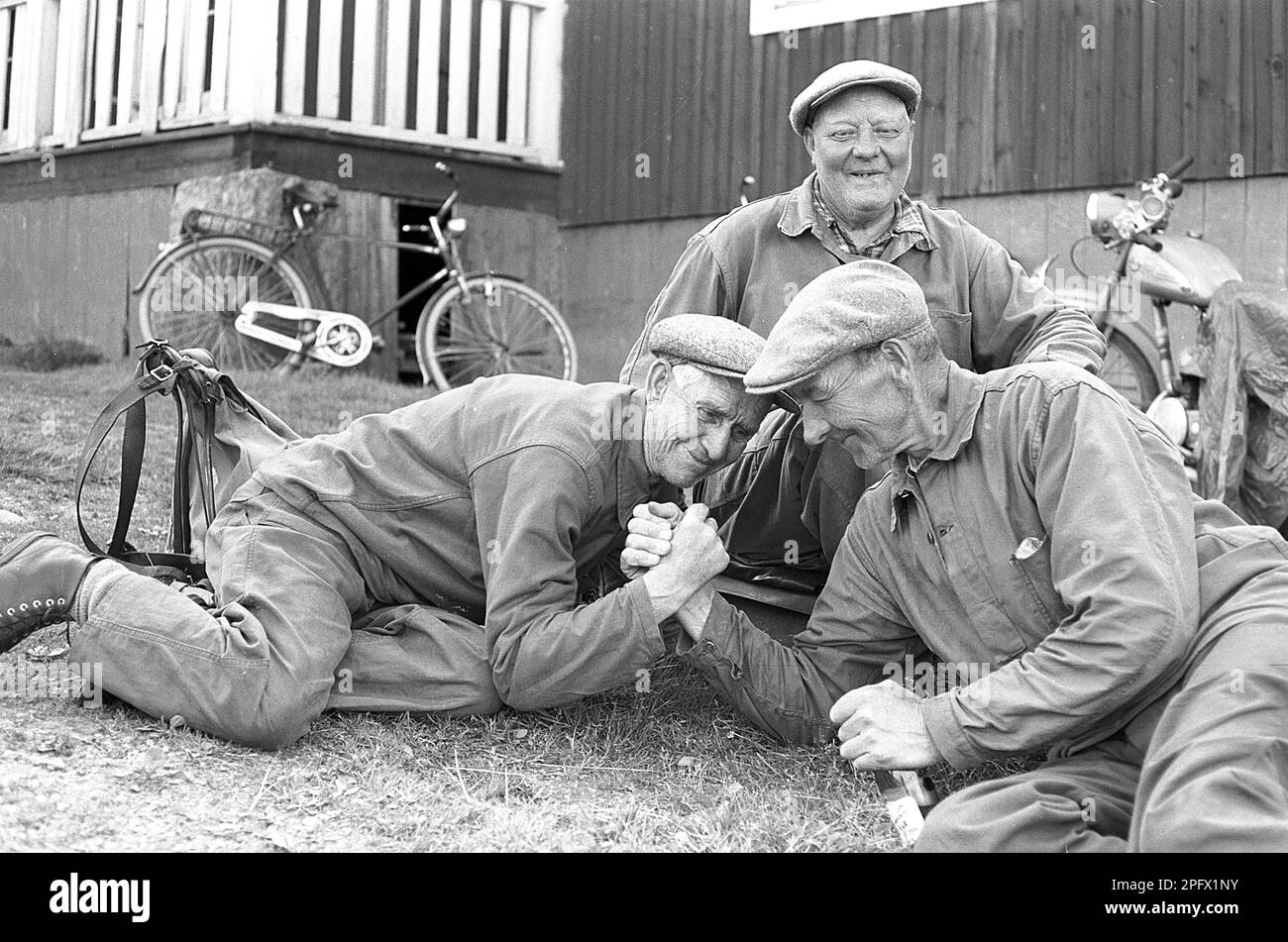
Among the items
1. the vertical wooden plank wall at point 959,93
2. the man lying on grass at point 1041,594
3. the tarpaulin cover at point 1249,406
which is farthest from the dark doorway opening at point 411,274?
the man lying on grass at point 1041,594

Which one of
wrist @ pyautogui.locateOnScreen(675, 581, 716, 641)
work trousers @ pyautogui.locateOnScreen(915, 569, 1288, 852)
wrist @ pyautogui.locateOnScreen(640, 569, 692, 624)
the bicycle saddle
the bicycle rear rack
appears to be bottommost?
work trousers @ pyautogui.locateOnScreen(915, 569, 1288, 852)

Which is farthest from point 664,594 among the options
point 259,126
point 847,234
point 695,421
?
point 259,126

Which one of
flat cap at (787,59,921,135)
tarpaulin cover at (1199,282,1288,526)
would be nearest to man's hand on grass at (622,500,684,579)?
A: flat cap at (787,59,921,135)

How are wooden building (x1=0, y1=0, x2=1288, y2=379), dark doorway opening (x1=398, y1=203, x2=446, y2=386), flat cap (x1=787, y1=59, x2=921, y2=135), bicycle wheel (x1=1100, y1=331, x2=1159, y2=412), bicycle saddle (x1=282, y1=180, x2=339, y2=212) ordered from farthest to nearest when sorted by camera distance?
dark doorway opening (x1=398, y1=203, x2=446, y2=386) < bicycle saddle (x1=282, y1=180, x2=339, y2=212) < wooden building (x1=0, y1=0, x2=1288, y2=379) < bicycle wheel (x1=1100, y1=331, x2=1159, y2=412) < flat cap (x1=787, y1=59, x2=921, y2=135)

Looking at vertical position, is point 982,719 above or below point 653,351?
below

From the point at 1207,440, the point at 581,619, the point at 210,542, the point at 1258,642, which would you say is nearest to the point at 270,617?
the point at 210,542

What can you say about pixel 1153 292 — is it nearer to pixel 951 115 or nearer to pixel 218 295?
pixel 951 115

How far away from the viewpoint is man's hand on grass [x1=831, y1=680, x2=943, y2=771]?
283 cm

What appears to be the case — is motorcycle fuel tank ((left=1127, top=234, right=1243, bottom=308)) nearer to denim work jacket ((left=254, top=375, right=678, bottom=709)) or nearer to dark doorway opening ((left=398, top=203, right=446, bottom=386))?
denim work jacket ((left=254, top=375, right=678, bottom=709))

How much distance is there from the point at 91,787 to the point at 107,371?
244 inches

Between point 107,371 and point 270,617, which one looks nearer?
point 270,617

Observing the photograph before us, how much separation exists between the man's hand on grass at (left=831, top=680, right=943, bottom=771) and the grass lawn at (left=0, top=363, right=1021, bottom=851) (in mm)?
262

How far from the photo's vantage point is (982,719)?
274cm
